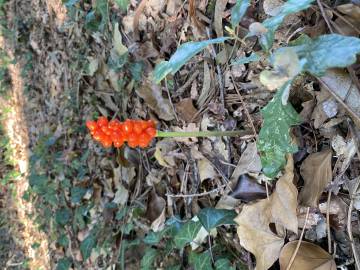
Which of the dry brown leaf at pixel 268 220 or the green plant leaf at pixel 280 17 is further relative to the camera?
the dry brown leaf at pixel 268 220

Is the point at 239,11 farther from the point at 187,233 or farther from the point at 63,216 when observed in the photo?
the point at 63,216

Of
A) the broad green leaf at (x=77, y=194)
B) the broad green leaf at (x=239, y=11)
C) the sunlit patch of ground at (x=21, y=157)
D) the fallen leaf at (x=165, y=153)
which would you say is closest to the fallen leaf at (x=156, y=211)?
the fallen leaf at (x=165, y=153)

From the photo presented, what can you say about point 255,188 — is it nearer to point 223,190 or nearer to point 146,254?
A: point 223,190

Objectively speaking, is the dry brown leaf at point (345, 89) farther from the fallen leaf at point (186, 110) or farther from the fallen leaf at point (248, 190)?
the fallen leaf at point (186, 110)

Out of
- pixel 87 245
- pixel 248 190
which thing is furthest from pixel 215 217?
pixel 87 245

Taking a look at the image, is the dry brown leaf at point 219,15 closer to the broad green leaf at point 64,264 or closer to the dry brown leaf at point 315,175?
the dry brown leaf at point 315,175

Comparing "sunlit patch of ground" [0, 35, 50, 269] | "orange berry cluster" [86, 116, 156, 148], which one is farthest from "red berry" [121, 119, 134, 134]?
"sunlit patch of ground" [0, 35, 50, 269]

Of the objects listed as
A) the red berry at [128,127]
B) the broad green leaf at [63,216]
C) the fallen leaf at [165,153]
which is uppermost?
the red berry at [128,127]

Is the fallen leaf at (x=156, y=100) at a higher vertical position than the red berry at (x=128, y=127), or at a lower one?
lower

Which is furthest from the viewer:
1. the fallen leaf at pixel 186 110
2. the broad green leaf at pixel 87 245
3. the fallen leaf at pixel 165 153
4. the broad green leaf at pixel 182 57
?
the broad green leaf at pixel 87 245

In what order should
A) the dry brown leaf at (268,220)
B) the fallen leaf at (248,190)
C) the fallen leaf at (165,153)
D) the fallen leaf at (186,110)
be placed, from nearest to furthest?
1. the dry brown leaf at (268,220)
2. the fallen leaf at (248,190)
3. the fallen leaf at (186,110)
4. the fallen leaf at (165,153)

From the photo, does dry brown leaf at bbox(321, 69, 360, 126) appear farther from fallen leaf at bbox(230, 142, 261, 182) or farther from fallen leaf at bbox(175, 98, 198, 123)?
fallen leaf at bbox(175, 98, 198, 123)
